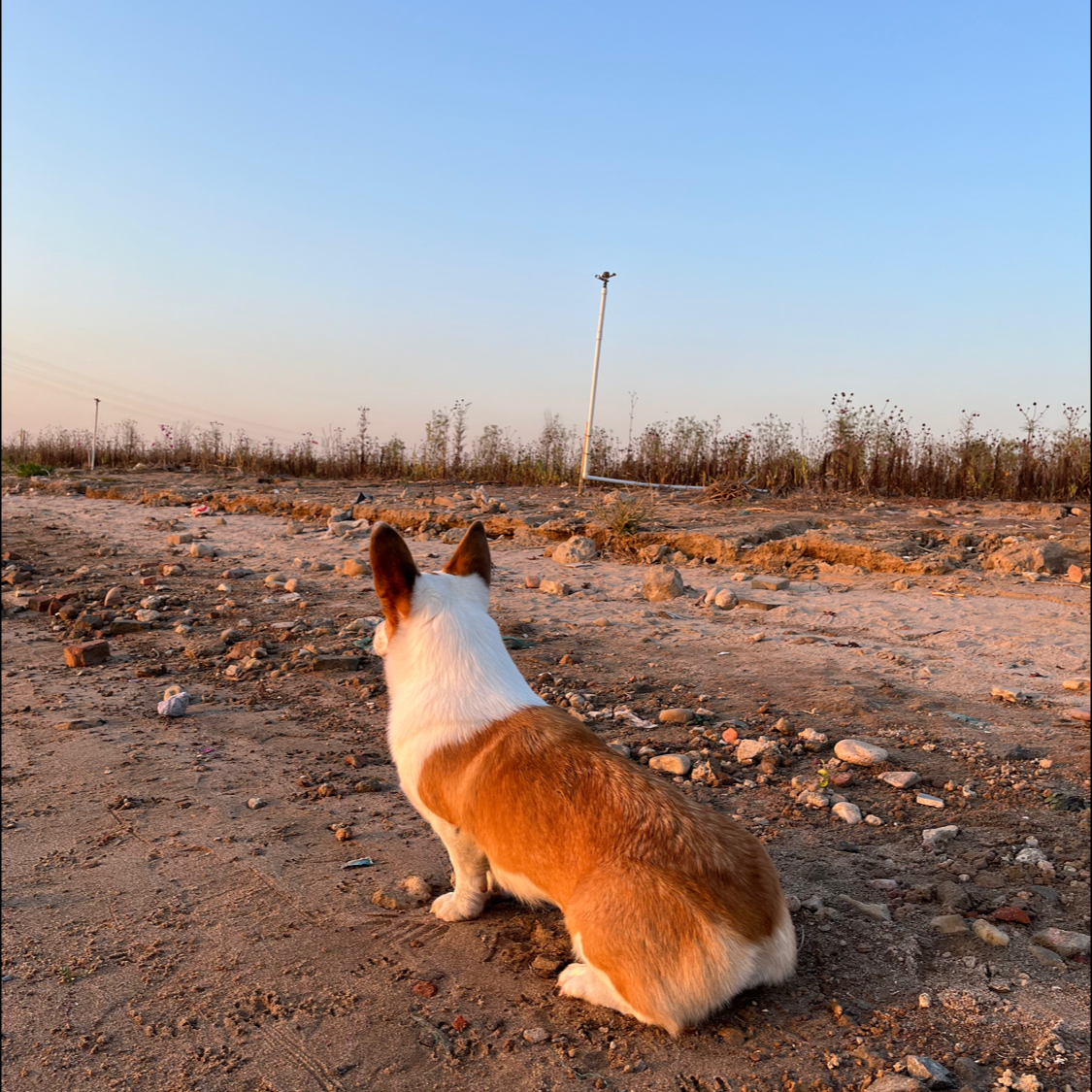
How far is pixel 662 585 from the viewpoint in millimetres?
7484

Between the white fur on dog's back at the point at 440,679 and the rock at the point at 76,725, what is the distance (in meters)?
2.83

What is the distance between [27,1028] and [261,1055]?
0.76m

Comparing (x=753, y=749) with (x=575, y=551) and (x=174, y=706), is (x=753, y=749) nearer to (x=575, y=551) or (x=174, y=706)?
(x=174, y=706)

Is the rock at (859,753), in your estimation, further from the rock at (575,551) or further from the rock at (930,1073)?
the rock at (575,551)

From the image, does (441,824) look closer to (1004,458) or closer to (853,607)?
(853,607)

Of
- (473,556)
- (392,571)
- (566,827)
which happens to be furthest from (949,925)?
(392,571)

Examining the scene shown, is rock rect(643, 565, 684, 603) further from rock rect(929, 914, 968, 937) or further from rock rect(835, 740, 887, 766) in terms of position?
rock rect(929, 914, 968, 937)

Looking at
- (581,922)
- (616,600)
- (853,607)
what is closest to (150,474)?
(616,600)

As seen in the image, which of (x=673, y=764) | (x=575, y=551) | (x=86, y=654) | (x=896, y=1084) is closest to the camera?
(x=896, y=1084)

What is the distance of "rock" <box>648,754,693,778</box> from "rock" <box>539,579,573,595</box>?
3.47 metres

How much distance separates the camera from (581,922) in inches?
94.7

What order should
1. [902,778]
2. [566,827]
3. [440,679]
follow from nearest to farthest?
[566,827], [440,679], [902,778]

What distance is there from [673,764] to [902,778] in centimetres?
110

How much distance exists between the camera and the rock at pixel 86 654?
19.6 feet
